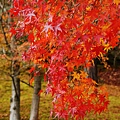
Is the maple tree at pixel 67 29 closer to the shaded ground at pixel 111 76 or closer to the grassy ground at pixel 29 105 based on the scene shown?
the grassy ground at pixel 29 105

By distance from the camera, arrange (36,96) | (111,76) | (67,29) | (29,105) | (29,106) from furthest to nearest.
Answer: (111,76), (29,105), (29,106), (36,96), (67,29)

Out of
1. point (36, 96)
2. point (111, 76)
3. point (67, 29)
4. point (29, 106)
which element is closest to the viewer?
point (67, 29)

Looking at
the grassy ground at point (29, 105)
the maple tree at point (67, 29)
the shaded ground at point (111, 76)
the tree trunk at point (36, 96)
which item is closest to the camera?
the maple tree at point (67, 29)

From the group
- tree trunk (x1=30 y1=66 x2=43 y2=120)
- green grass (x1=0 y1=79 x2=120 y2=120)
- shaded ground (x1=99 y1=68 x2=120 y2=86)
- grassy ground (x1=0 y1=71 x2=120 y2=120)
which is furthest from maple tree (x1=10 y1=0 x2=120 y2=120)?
shaded ground (x1=99 y1=68 x2=120 y2=86)

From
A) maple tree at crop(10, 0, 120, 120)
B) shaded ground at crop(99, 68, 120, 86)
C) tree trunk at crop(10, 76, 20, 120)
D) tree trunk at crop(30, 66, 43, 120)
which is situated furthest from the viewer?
shaded ground at crop(99, 68, 120, 86)

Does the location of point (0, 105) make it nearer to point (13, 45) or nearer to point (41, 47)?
point (13, 45)

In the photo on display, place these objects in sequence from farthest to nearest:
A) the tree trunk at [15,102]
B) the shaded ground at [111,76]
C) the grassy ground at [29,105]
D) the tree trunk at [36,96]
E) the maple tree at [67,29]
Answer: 1. the shaded ground at [111,76]
2. the grassy ground at [29,105]
3. the tree trunk at [15,102]
4. the tree trunk at [36,96]
5. the maple tree at [67,29]

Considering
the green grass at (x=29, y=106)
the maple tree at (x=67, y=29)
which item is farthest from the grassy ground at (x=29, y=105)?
the maple tree at (x=67, y=29)

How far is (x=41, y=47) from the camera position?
10.7 feet

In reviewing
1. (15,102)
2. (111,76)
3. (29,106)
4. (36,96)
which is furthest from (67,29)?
(111,76)

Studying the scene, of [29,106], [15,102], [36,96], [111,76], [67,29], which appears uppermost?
[111,76]

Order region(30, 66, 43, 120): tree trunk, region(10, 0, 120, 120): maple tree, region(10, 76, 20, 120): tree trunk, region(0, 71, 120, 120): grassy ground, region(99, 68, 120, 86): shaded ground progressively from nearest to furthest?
1. region(10, 0, 120, 120): maple tree
2. region(30, 66, 43, 120): tree trunk
3. region(10, 76, 20, 120): tree trunk
4. region(0, 71, 120, 120): grassy ground
5. region(99, 68, 120, 86): shaded ground

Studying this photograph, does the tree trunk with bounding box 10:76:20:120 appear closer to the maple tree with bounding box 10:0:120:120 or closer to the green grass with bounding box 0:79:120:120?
the green grass with bounding box 0:79:120:120

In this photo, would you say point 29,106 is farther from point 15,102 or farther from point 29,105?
point 15,102
